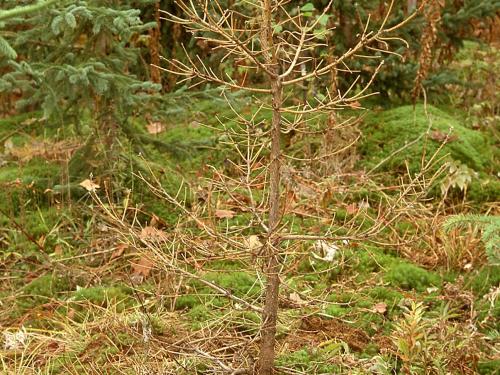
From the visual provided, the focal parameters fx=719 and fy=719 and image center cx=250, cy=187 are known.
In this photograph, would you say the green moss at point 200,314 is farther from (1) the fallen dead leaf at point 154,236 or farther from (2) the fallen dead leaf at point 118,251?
(2) the fallen dead leaf at point 118,251

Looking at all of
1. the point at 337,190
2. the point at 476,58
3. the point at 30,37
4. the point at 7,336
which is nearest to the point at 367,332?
the point at 337,190

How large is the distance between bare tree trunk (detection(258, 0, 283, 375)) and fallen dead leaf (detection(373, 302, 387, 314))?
1129 mm

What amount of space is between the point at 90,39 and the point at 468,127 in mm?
3556

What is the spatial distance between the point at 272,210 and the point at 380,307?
152 centimetres

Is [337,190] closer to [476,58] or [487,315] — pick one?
[487,315]

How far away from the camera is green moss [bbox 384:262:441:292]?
452cm

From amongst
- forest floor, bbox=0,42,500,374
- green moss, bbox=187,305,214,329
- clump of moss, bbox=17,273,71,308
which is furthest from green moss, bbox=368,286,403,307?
clump of moss, bbox=17,273,71,308

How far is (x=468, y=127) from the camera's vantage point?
6656 millimetres

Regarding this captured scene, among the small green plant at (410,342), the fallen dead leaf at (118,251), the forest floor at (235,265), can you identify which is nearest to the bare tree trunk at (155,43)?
the forest floor at (235,265)

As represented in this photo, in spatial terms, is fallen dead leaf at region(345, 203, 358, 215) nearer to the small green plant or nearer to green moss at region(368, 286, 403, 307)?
green moss at region(368, 286, 403, 307)

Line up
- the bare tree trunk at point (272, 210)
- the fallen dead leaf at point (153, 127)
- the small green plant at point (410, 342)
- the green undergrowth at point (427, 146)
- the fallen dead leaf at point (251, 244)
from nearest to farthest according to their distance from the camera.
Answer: the bare tree trunk at point (272, 210) < the fallen dead leaf at point (251, 244) < the small green plant at point (410, 342) < the green undergrowth at point (427, 146) < the fallen dead leaf at point (153, 127)

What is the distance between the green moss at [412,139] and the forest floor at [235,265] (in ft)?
0.04

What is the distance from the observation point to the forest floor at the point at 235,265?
11.4ft

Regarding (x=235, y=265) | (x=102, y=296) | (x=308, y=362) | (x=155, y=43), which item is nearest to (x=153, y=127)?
(x=155, y=43)
